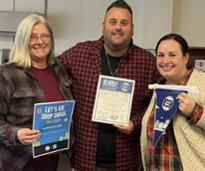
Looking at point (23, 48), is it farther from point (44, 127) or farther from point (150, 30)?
point (150, 30)

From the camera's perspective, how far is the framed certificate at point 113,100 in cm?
175

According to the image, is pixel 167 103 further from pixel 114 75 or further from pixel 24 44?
pixel 24 44

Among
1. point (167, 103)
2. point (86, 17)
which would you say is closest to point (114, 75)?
point (167, 103)

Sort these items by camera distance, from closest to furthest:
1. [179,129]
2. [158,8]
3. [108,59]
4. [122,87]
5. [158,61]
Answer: [179,129], [158,61], [122,87], [108,59], [158,8]

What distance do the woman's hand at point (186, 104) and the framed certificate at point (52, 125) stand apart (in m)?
0.58

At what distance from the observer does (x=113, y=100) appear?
175 cm

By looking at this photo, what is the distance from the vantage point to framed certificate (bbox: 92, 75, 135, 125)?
5.74ft

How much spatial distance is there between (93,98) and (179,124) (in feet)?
1.78

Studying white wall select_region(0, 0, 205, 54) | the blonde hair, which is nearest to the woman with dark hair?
the blonde hair

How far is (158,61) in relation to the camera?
5.27 feet

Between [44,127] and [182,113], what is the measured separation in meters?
0.68

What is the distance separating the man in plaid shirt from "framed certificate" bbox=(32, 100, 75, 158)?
0.14 meters

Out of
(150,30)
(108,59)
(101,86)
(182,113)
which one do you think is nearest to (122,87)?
(101,86)

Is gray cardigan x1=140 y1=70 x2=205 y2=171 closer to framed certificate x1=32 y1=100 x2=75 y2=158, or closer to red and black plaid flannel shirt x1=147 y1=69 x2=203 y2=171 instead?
red and black plaid flannel shirt x1=147 y1=69 x2=203 y2=171
